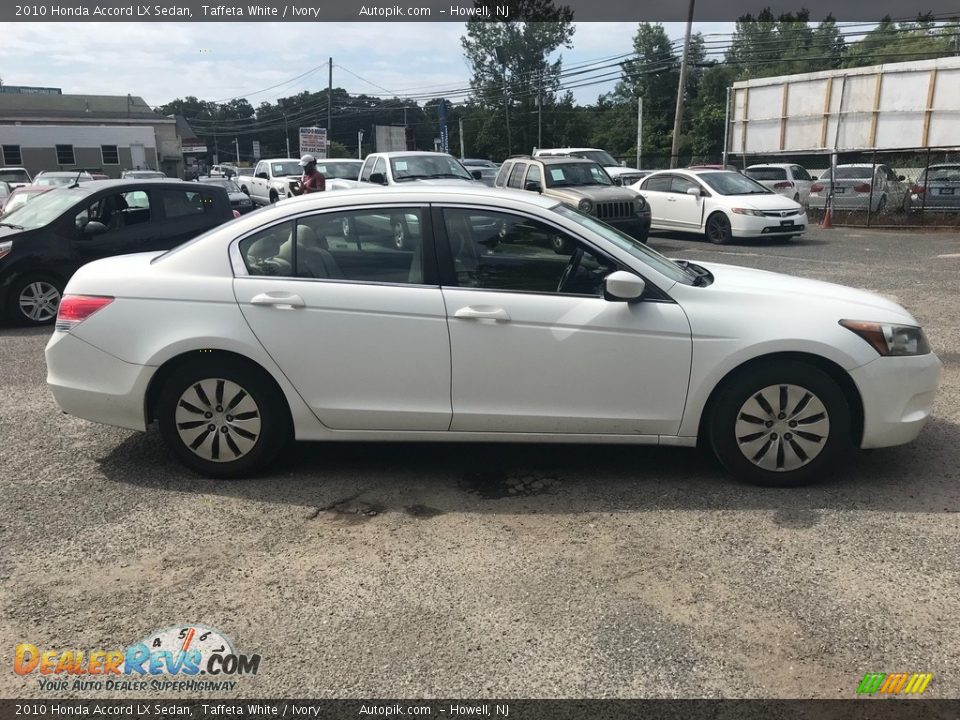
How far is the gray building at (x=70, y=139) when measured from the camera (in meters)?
54.2

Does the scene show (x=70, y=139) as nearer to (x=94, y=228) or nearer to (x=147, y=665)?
(x=94, y=228)

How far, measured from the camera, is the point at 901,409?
13.9ft

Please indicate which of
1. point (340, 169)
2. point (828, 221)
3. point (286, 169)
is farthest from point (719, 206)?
point (286, 169)

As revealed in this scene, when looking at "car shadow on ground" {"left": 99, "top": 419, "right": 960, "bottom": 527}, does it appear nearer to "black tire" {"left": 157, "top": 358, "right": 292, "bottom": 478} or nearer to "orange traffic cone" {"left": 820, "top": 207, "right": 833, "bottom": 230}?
"black tire" {"left": 157, "top": 358, "right": 292, "bottom": 478}

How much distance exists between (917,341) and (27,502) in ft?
16.3

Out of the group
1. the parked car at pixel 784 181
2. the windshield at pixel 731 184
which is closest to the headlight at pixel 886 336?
the windshield at pixel 731 184

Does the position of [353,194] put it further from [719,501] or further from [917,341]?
[917,341]

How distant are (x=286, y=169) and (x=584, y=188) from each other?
1419cm

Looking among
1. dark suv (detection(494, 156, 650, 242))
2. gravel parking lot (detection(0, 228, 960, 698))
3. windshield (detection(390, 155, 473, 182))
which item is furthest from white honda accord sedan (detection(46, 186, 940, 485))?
windshield (detection(390, 155, 473, 182))

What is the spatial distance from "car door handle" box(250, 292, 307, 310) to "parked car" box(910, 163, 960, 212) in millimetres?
18669

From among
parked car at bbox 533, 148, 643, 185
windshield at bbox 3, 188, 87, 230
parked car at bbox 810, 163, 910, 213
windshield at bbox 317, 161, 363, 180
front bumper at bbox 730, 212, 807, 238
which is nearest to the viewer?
windshield at bbox 3, 188, 87, 230

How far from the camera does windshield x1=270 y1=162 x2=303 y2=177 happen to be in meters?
26.1

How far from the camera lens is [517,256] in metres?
4.35

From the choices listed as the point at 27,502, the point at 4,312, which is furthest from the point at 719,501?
the point at 4,312
